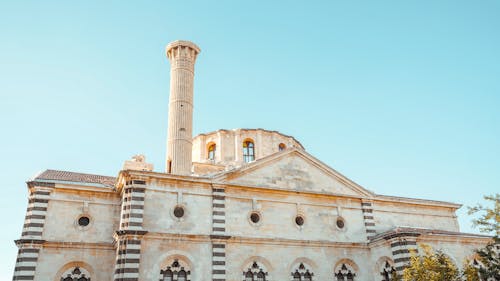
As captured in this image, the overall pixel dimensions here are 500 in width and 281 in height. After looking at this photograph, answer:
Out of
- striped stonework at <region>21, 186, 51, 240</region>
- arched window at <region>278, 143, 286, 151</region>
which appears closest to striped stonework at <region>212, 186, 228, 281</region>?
striped stonework at <region>21, 186, 51, 240</region>

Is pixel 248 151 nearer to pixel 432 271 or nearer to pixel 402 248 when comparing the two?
pixel 402 248

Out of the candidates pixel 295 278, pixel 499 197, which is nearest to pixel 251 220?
pixel 295 278

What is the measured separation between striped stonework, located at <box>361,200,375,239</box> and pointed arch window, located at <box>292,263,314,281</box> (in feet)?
14.5

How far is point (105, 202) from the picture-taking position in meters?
22.1

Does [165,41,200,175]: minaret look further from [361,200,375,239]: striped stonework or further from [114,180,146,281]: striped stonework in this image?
[361,200,375,239]: striped stonework

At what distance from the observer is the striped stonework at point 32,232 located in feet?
63.9

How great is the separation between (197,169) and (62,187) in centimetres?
1145

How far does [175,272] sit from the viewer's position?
19906mm

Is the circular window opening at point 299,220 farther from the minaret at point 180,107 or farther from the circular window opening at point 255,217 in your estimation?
the minaret at point 180,107

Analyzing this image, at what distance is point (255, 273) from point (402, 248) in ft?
24.8

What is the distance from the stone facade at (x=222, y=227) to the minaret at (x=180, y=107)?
2.51 feet

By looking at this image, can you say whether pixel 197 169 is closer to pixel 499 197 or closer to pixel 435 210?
pixel 435 210

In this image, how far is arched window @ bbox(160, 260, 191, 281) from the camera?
19.8 metres

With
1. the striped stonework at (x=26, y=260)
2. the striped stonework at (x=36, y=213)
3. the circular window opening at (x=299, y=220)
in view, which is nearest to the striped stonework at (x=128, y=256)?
the striped stonework at (x=26, y=260)
